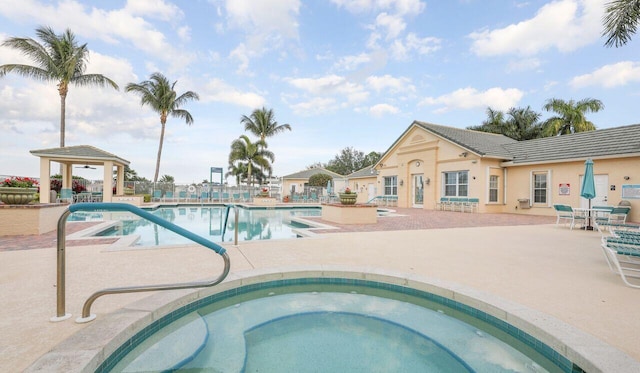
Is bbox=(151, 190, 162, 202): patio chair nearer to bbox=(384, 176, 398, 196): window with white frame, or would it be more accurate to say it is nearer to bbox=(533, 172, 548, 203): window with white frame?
bbox=(384, 176, 398, 196): window with white frame

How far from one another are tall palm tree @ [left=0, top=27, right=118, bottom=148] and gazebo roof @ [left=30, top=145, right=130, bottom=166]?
3086 mm

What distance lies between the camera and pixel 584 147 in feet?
45.6

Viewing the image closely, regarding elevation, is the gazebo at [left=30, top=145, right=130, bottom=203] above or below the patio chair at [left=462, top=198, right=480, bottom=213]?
above

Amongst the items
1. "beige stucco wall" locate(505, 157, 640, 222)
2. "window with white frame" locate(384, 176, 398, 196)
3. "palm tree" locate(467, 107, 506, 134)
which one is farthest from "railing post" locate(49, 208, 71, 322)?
"palm tree" locate(467, 107, 506, 134)

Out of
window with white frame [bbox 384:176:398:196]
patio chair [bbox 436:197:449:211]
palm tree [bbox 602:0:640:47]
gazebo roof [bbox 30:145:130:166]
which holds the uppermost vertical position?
palm tree [bbox 602:0:640:47]

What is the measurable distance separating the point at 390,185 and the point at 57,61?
967 inches

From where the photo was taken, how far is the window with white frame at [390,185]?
22492mm

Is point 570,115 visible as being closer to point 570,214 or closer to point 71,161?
point 570,214

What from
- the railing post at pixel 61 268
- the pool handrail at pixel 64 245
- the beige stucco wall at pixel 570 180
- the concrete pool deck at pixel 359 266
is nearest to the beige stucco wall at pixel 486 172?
the beige stucco wall at pixel 570 180

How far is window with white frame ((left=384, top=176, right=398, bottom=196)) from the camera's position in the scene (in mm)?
22492

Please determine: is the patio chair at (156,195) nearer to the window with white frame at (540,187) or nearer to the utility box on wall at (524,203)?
the utility box on wall at (524,203)

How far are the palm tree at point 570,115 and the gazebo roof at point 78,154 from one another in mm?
35636

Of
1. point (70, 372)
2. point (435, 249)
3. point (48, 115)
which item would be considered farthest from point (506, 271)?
point (48, 115)

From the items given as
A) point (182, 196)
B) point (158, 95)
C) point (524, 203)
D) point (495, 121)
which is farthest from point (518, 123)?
point (158, 95)
